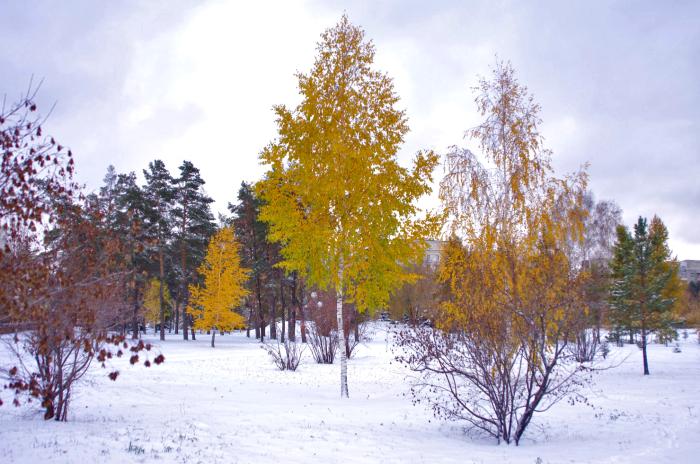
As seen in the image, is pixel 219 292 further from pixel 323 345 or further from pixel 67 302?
pixel 67 302

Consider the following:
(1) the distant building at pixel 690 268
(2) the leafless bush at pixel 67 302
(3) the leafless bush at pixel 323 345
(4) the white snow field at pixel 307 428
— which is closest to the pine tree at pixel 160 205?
(3) the leafless bush at pixel 323 345

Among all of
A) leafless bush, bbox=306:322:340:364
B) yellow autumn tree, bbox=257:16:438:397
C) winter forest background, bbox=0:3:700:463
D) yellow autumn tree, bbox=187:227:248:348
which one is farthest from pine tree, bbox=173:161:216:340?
yellow autumn tree, bbox=257:16:438:397

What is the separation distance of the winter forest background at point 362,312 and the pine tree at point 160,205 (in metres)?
10.7

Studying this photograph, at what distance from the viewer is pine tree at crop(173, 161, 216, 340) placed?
32.6 metres

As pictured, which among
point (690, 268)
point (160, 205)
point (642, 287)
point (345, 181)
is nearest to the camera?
point (345, 181)

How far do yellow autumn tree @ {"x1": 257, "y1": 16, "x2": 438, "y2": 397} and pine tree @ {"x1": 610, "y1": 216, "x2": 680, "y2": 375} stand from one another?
46.4 feet

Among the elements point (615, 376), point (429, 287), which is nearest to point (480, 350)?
point (615, 376)

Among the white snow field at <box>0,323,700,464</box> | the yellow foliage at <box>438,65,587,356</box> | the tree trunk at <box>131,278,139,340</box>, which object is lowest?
the white snow field at <box>0,323,700,464</box>

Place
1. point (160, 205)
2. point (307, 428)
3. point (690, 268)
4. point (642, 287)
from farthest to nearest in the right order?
point (690, 268)
point (160, 205)
point (642, 287)
point (307, 428)

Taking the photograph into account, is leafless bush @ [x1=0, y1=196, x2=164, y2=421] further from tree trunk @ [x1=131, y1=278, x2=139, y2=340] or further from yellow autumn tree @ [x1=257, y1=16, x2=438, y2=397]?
yellow autumn tree @ [x1=257, y1=16, x2=438, y2=397]

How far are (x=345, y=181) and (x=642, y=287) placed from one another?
643 inches

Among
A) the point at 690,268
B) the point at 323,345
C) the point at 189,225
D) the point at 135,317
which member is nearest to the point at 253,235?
the point at 189,225

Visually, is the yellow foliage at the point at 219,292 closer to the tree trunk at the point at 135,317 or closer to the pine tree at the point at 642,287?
the tree trunk at the point at 135,317

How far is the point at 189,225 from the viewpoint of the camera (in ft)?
110
